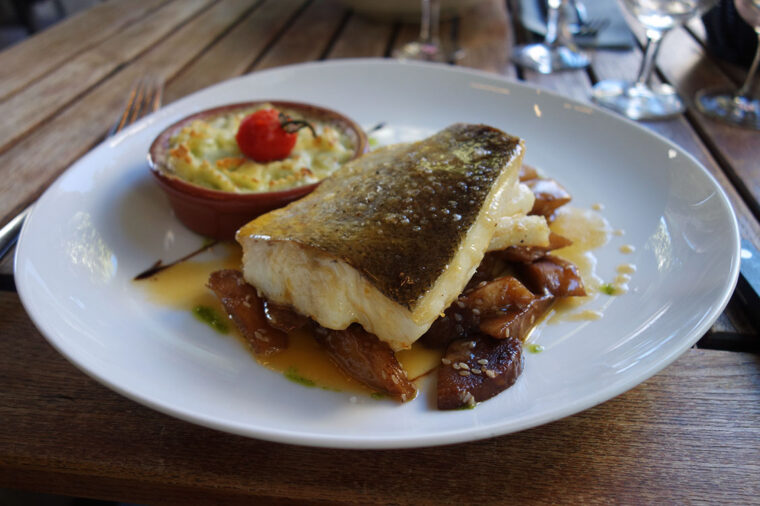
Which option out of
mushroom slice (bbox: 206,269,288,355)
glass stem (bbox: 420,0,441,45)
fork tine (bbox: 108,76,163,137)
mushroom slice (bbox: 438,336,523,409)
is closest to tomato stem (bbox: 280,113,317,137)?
mushroom slice (bbox: 206,269,288,355)

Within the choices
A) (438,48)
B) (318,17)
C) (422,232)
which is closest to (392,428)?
(422,232)

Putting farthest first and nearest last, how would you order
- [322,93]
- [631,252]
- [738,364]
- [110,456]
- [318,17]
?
[318,17] → [322,93] → [631,252] → [738,364] → [110,456]

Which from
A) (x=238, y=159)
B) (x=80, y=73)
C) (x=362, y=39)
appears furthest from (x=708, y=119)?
(x=80, y=73)

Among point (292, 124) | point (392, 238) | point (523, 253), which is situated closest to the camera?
point (392, 238)

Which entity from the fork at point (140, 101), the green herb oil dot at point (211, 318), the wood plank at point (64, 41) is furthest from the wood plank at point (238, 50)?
the green herb oil dot at point (211, 318)

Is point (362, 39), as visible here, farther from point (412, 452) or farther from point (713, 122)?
point (412, 452)

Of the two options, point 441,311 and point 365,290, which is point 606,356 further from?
point 365,290
